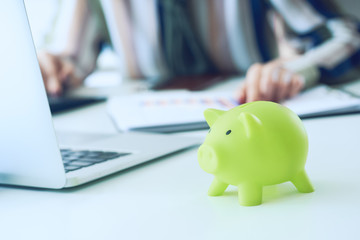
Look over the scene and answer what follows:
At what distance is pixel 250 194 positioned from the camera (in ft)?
1.24

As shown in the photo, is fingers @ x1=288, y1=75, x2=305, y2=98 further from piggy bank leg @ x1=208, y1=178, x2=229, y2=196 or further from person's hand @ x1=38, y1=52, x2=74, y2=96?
person's hand @ x1=38, y1=52, x2=74, y2=96

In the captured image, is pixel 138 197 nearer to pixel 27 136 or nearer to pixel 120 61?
pixel 27 136

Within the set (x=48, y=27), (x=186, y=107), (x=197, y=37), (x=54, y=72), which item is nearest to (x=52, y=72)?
(x=54, y=72)

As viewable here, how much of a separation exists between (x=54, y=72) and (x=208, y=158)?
1062mm

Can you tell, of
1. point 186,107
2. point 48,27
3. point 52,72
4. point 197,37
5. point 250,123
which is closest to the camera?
point 250,123

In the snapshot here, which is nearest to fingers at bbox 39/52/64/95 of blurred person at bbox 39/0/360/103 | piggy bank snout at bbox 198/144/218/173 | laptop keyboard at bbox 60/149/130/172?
blurred person at bbox 39/0/360/103

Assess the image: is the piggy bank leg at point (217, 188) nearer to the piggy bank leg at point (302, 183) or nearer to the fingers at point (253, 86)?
the piggy bank leg at point (302, 183)

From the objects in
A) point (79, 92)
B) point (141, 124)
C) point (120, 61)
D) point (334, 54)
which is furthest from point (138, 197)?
point (120, 61)

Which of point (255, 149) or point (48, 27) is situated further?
point (48, 27)

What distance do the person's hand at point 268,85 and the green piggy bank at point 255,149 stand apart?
430 mm

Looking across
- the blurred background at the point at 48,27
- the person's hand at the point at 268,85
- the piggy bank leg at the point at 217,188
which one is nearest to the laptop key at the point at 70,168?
the piggy bank leg at the point at 217,188

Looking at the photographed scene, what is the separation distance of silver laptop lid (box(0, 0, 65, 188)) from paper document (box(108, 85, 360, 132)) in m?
0.30

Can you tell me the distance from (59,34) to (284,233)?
1.39 m

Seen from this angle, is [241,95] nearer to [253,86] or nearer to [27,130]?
[253,86]
